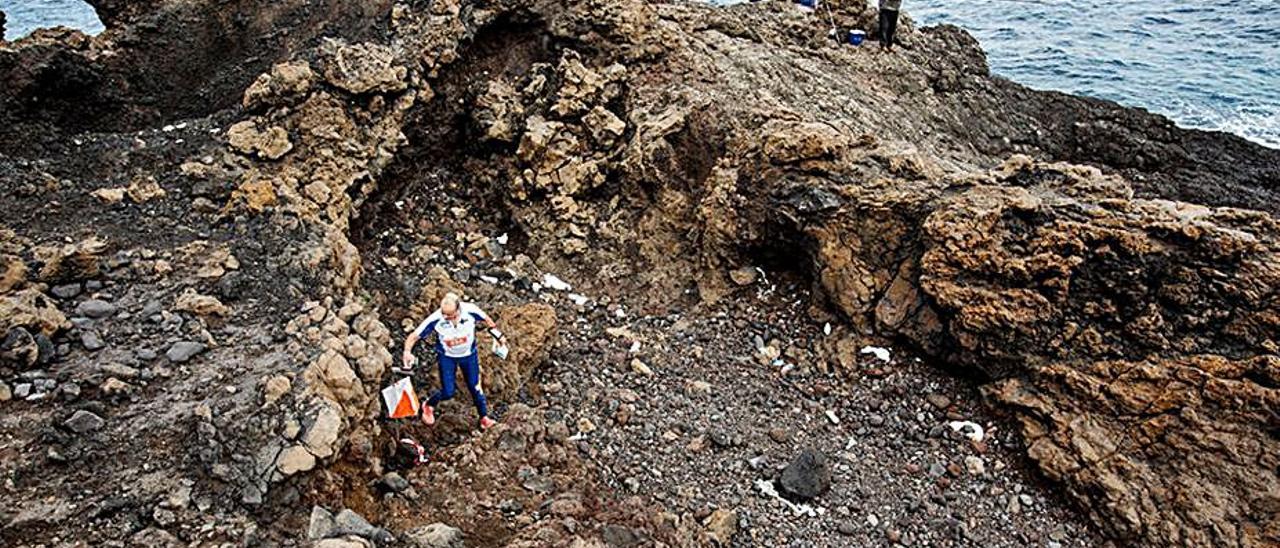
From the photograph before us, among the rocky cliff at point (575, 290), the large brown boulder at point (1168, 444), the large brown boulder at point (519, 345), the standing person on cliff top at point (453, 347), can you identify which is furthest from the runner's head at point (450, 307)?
the large brown boulder at point (1168, 444)

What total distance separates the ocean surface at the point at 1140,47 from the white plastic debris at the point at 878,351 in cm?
1162

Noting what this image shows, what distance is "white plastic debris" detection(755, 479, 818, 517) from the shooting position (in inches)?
313

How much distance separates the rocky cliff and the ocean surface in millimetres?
9422

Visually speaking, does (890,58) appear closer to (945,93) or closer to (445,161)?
A: (945,93)

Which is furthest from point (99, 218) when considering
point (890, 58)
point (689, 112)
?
point (890, 58)

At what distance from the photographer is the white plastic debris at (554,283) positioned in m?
11.0

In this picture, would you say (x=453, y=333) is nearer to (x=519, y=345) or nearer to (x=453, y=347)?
(x=453, y=347)

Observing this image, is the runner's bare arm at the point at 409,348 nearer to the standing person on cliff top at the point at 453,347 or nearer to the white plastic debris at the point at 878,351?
the standing person on cliff top at the point at 453,347

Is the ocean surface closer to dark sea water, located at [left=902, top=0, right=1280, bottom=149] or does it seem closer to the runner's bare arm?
dark sea water, located at [left=902, top=0, right=1280, bottom=149]

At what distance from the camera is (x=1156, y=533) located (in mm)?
7617

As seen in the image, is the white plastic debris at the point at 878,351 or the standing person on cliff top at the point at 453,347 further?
the white plastic debris at the point at 878,351

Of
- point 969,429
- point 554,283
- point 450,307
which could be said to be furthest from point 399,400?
point 969,429

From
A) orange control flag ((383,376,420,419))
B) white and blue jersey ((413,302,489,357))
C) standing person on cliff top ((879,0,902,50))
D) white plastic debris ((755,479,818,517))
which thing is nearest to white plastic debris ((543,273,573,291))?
white and blue jersey ((413,302,489,357))

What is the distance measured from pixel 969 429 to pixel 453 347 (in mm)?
5218
